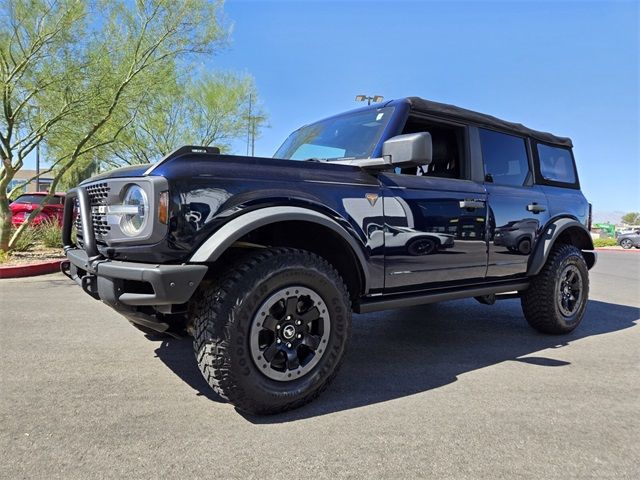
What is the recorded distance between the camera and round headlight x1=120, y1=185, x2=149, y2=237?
7.60ft

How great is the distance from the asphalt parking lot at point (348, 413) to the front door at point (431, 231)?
2.41ft

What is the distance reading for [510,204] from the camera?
13.0 feet

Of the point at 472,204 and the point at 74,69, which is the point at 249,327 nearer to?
the point at 472,204

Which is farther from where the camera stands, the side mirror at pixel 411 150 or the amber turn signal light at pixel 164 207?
the side mirror at pixel 411 150

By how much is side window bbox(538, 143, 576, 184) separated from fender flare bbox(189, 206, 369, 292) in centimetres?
292

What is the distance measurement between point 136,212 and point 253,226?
62 cm

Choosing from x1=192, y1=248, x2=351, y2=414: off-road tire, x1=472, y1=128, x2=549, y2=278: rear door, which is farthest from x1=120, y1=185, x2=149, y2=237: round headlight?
x1=472, y1=128, x2=549, y2=278: rear door

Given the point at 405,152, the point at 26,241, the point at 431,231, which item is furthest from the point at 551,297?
the point at 26,241

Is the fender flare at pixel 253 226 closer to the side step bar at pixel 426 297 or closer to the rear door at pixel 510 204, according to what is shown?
the side step bar at pixel 426 297

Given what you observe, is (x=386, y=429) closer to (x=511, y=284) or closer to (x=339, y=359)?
(x=339, y=359)

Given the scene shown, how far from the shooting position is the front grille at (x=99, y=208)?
259 centimetres

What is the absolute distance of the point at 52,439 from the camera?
2.18 metres

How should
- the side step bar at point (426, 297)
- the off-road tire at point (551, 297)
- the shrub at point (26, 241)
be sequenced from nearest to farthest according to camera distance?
1. the side step bar at point (426, 297)
2. the off-road tire at point (551, 297)
3. the shrub at point (26, 241)

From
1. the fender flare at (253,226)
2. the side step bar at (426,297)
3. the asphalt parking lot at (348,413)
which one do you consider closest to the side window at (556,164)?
the side step bar at (426,297)
